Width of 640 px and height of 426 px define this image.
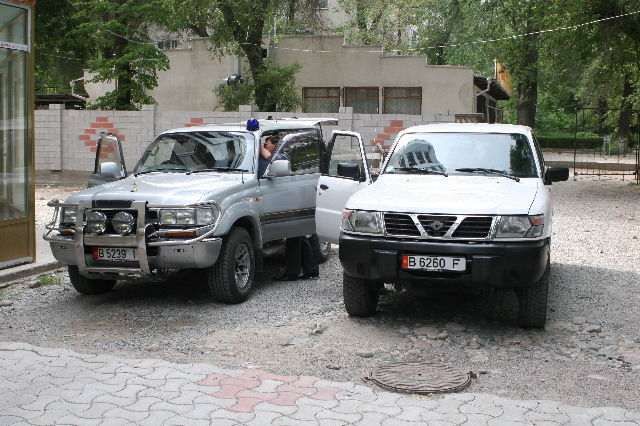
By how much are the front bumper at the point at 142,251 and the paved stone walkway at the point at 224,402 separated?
1698 mm

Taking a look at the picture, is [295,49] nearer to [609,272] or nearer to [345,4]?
[345,4]

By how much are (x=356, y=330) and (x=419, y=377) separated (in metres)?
1.40

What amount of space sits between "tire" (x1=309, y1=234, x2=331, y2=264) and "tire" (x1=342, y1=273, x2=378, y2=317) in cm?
250

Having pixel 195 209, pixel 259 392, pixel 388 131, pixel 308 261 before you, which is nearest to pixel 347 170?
pixel 195 209

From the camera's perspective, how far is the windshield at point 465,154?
7.94 meters

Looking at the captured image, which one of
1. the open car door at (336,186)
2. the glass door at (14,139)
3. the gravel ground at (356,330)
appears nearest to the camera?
the gravel ground at (356,330)

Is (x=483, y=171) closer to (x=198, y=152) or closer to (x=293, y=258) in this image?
(x=293, y=258)

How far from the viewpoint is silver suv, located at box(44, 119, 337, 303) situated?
762cm

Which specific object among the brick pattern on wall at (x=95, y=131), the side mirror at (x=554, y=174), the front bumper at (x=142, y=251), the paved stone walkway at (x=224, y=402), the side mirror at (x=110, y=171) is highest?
the brick pattern on wall at (x=95, y=131)

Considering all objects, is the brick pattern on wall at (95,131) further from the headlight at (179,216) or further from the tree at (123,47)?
the headlight at (179,216)

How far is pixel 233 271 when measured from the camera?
317 inches

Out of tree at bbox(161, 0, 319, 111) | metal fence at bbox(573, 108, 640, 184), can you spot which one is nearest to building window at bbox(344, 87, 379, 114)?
tree at bbox(161, 0, 319, 111)

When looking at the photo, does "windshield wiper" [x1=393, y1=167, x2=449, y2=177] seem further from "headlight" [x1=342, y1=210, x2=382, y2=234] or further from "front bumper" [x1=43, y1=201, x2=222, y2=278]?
"front bumper" [x1=43, y1=201, x2=222, y2=278]

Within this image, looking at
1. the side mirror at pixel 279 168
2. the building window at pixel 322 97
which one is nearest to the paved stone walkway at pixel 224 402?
the side mirror at pixel 279 168
